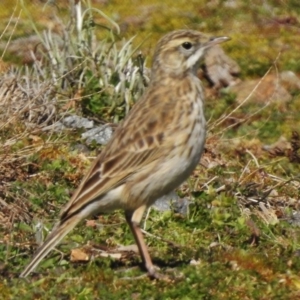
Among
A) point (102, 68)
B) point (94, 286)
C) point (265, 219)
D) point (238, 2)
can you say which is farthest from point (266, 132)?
point (94, 286)

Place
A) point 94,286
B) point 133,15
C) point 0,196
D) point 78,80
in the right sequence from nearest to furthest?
point 94,286 < point 0,196 < point 78,80 < point 133,15

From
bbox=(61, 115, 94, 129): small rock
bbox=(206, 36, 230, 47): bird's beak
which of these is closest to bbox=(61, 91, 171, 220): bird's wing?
bbox=(206, 36, 230, 47): bird's beak

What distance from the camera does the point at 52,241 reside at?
324 inches

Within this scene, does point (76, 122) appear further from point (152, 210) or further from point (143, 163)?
point (143, 163)

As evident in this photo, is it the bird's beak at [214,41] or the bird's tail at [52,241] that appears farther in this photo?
the bird's beak at [214,41]

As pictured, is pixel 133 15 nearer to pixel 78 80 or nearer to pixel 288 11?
pixel 288 11

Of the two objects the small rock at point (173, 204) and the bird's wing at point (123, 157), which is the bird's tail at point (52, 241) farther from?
the small rock at point (173, 204)

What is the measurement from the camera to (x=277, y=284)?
8570 millimetres

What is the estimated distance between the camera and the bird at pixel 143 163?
8305 millimetres

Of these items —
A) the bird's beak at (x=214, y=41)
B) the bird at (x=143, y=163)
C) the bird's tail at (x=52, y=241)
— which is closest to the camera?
the bird's tail at (x=52, y=241)

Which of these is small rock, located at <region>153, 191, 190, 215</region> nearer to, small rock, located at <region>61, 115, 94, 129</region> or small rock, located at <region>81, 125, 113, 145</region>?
small rock, located at <region>81, 125, 113, 145</region>

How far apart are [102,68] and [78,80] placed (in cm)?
35

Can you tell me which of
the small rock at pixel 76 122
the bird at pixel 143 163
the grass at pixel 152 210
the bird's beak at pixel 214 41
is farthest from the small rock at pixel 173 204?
the small rock at pixel 76 122

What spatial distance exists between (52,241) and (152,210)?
7.01 ft
